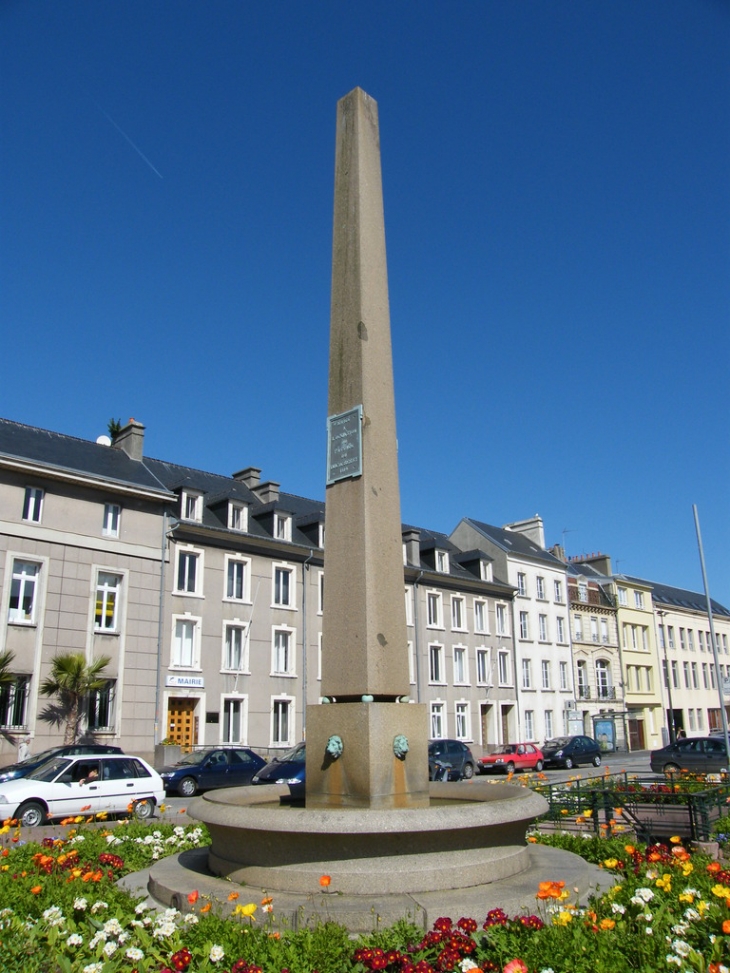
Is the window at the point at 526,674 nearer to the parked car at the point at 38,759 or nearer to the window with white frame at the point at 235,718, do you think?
the window with white frame at the point at 235,718

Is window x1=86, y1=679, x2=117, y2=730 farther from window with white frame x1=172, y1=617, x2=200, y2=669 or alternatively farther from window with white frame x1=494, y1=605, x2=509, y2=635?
window with white frame x1=494, y1=605, x2=509, y2=635

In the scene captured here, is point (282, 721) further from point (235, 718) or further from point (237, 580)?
point (237, 580)

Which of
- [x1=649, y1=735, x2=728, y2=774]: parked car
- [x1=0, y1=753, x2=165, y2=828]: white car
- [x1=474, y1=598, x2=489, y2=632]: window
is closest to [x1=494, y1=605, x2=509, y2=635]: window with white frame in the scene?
[x1=474, y1=598, x2=489, y2=632]: window

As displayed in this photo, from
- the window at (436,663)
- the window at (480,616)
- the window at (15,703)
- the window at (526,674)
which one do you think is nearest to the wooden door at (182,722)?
the window at (15,703)

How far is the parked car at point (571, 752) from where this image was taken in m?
36.7

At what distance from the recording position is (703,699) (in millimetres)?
60750

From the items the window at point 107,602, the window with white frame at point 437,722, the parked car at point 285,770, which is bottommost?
the parked car at point 285,770

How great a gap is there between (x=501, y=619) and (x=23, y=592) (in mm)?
Answer: 26227

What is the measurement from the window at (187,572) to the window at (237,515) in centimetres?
228

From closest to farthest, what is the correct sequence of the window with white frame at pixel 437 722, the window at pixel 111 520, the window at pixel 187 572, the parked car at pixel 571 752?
the window at pixel 111 520, the window at pixel 187 572, the parked car at pixel 571 752, the window with white frame at pixel 437 722

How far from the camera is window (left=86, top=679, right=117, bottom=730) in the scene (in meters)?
26.5

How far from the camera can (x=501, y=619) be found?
4450 centimetres

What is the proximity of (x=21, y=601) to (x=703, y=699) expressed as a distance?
2020 inches

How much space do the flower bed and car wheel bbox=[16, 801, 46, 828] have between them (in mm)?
10710
